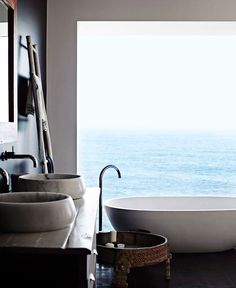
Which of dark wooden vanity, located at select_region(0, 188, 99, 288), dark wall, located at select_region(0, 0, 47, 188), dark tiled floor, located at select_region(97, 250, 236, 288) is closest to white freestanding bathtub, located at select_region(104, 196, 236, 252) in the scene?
dark tiled floor, located at select_region(97, 250, 236, 288)

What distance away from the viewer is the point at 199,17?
15.1 feet

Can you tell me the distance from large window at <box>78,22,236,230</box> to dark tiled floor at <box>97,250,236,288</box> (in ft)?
8.19

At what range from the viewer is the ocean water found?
7.54m

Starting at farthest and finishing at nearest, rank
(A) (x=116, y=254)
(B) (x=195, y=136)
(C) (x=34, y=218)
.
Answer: (B) (x=195, y=136) < (A) (x=116, y=254) < (C) (x=34, y=218)

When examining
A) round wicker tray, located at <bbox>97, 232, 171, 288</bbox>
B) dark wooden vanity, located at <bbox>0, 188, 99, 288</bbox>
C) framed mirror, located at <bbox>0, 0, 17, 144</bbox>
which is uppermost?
framed mirror, located at <bbox>0, 0, 17, 144</bbox>

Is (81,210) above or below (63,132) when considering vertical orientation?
below

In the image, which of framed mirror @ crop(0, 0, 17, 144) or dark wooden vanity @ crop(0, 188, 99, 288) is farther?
framed mirror @ crop(0, 0, 17, 144)

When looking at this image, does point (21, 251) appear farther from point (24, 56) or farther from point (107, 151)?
point (107, 151)

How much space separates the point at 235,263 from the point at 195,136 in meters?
4.16

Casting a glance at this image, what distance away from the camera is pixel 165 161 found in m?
8.83

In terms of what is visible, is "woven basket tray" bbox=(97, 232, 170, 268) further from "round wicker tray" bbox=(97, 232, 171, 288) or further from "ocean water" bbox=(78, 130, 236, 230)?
"ocean water" bbox=(78, 130, 236, 230)

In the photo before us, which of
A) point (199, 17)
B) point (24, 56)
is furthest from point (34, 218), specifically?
point (199, 17)

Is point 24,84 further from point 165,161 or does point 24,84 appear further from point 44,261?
point 165,161

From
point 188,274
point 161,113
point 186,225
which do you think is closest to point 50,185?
point 188,274
